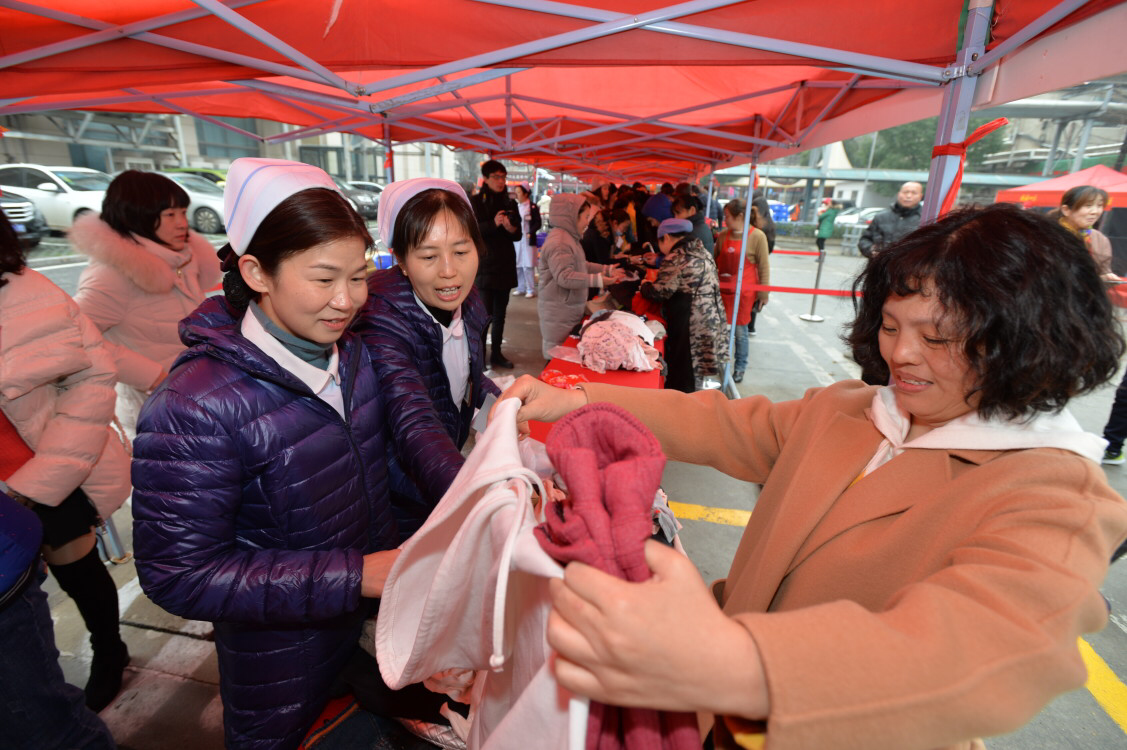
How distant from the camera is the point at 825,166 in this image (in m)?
26.0

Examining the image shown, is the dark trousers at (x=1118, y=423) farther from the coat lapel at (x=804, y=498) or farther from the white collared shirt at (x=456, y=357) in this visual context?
the white collared shirt at (x=456, y=357)

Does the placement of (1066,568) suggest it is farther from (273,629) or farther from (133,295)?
(133,295)

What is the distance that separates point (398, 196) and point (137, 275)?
1.96 m

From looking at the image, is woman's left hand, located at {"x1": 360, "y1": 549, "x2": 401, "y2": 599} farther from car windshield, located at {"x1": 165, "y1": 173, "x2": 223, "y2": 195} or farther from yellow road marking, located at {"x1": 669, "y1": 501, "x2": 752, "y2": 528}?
car windshield, located at {"x1": 165, "y1": 173, "x2": 223, "y2": 195}

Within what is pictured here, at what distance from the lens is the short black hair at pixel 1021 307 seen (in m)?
0.91

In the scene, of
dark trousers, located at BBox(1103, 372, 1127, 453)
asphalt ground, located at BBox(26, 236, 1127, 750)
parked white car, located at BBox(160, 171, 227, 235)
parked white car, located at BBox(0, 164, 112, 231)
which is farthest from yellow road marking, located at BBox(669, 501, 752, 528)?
parked white car, located at BBox(0, 164, 112, 231)

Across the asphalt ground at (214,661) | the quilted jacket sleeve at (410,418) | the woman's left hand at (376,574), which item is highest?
the quilted jacket sleeve at (410,418)

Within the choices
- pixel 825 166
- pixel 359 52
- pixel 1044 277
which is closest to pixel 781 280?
pixel 825 166

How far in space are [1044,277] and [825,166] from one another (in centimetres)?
2964

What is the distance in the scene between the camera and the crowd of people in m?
0.62

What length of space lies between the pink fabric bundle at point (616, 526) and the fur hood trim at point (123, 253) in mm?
2877

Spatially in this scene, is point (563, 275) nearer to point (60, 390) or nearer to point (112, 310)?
point (112, 310)

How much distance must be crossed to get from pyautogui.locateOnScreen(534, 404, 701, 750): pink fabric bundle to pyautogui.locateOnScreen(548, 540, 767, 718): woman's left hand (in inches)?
2.0

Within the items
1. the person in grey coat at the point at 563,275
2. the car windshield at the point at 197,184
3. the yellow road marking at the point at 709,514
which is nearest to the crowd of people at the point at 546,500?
the yellow road marking at the point at 709,514
